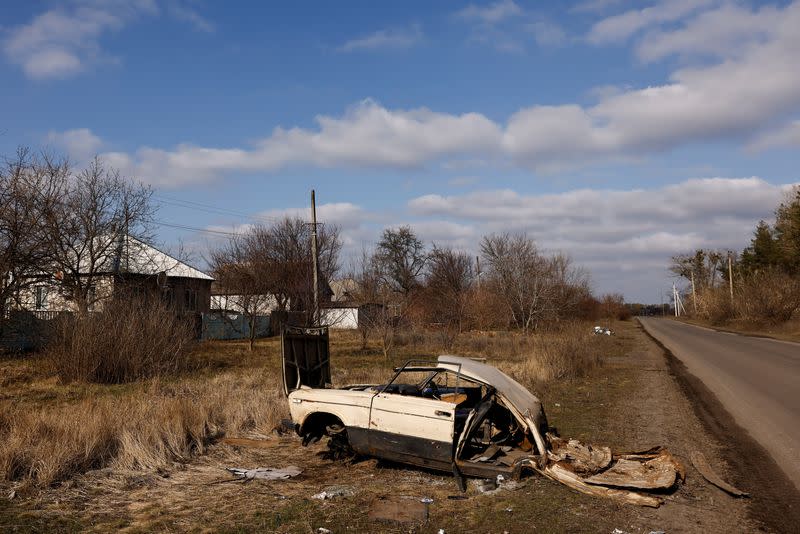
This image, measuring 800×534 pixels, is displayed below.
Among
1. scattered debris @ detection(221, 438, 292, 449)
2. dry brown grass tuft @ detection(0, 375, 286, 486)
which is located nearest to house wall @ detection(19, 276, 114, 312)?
dry brown grass tuft @ detection(0, 375, 286, 486)

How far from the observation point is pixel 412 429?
750 centimetres

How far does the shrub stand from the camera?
59.8 ft

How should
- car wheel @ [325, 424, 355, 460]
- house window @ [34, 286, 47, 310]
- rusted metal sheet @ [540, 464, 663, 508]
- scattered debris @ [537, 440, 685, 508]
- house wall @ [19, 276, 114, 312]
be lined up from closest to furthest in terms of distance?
rusted metal sheet @ [540, 464, 663, 508], scattered debris @ [537, 440, 685, 508], car wheel @ [325, 424, 355, 460], house wall @ [19, 276, 114, 312], house window @ [34, 286, 47, 310]

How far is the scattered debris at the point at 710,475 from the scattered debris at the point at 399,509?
3.35m

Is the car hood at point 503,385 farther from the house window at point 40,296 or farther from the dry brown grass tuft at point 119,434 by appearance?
the house window at point 40,296

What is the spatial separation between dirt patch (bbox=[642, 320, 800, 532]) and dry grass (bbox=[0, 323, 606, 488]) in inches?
200

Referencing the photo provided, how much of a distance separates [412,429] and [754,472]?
166 inches

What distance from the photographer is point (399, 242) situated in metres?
73.1

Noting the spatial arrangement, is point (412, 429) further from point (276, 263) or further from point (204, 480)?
point (276, 263)

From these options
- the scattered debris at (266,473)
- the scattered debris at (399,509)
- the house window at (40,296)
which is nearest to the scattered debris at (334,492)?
the scattered debris at (399,509)

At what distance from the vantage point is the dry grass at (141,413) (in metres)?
7.73

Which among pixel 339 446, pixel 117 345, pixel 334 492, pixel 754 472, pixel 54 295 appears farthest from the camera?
pixel 54 295

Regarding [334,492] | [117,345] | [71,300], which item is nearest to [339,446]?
[334,492]

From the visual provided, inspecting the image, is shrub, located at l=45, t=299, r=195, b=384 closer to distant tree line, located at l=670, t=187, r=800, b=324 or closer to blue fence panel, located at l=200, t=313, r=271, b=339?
blue fence panel, located at l=200, t=313, r=271, b=339
